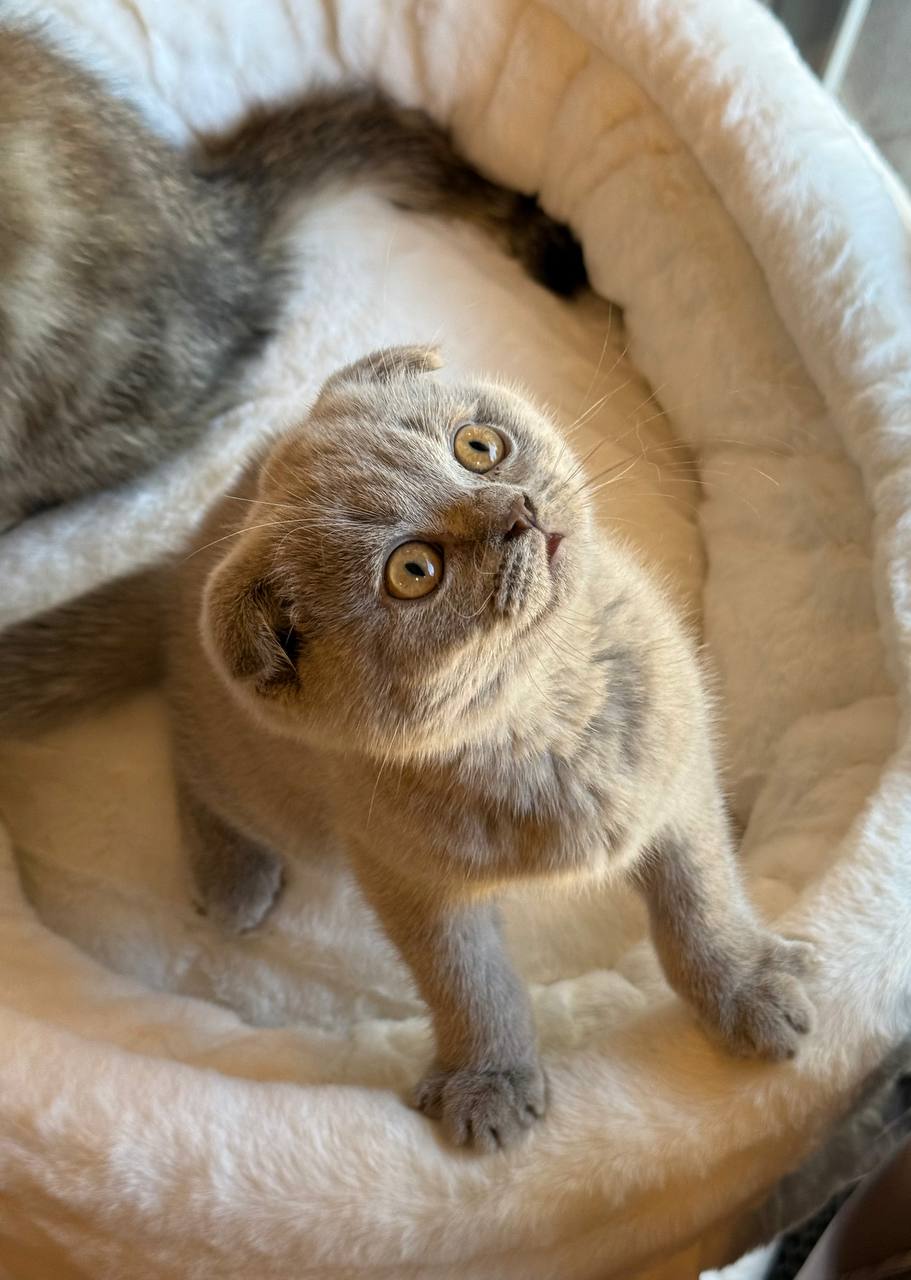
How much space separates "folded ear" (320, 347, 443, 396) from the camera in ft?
3.12

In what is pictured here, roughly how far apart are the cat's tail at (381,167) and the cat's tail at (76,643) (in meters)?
0.71

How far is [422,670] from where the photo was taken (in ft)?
2.39

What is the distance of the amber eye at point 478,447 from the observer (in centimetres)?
83

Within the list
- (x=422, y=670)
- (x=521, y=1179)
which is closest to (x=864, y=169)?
(x=422, y=670)

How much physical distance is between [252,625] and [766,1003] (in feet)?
1.89

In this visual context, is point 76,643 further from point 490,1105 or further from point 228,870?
point 490,1105

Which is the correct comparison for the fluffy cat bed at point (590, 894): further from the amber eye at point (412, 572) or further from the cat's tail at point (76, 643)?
Result: the amber eye at point (412, 572)

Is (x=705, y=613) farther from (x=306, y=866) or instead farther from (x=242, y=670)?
(x=242, y=670)

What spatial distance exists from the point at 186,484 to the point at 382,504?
903 millimetres

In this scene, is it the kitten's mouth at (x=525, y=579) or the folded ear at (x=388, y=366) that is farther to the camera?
the folded ear at (x=388, y=366)

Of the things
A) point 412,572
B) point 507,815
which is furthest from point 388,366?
point 507,815

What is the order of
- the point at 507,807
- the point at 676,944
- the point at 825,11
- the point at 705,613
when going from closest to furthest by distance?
the point at 507,807
the point at 676,944
the point at 705,613
the point at 825,11

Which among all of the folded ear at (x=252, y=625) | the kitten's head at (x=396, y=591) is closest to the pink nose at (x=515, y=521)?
the kitten's head at (x=396, y=591)

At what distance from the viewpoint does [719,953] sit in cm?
98
